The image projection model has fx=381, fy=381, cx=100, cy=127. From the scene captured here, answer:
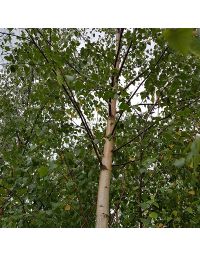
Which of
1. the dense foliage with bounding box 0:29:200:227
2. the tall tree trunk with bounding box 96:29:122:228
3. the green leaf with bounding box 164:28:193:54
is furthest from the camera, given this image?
the dense foliage with bounding box 0:29:200:227

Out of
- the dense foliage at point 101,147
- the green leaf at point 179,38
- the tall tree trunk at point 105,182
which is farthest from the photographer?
the dense foliage at point 101,147

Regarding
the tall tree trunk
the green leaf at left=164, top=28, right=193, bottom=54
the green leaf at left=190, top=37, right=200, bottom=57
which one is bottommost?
the green leaf at left=164, top=28, right=193, bottom=54

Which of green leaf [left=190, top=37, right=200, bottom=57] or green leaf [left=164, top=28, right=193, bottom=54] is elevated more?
green leaf [left=190, top=37, right=200, bottom=57]

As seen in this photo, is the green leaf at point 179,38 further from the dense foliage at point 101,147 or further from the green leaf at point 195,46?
the dense foliage at point 101,147

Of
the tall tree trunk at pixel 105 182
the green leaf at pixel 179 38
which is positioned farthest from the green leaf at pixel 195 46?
the tall tree trunk at pixel 105 182

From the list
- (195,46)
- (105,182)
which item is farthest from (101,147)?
(195,46)

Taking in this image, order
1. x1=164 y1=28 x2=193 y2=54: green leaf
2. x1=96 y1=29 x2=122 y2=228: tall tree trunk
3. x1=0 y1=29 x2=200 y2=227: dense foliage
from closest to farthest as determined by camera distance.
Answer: x1=164 y1=28 x2=193 y2=54: green leaf, x1=96 y1=29 x2=122 y2=228: tall tree trunk, x1=0 y1=29 x2=200 y2=227: dense foliage

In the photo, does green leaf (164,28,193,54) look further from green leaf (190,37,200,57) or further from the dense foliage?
the dense foliage

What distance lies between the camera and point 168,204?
12.8 feet

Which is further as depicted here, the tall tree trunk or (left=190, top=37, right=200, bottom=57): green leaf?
the tall tree trunk

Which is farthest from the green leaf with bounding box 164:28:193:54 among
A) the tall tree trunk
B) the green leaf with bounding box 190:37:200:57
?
the tall tree trunk

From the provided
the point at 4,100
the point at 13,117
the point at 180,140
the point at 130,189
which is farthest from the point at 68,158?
the point at 4,100

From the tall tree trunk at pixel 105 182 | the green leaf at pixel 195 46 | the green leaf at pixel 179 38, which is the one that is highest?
the tall tree trunk at pixel 105 182

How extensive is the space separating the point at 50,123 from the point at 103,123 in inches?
38.0
